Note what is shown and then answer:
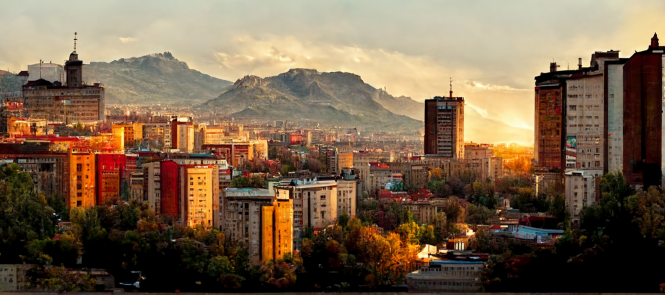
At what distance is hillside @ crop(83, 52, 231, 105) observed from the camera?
2269 cm

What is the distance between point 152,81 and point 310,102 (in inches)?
193

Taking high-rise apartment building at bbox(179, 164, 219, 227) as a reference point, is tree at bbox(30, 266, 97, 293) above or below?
below

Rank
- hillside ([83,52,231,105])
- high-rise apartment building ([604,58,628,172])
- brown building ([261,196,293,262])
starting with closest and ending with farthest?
brown building ([261,196,293,262]) < high-rise apartment building ([604,58,628,172]) < hillside ([83,52,231,105])

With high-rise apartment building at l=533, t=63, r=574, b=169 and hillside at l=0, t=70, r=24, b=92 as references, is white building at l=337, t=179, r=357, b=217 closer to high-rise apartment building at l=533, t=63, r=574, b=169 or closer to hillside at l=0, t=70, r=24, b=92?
high-rise apartment building at l=533, t=63, r=574, b=169

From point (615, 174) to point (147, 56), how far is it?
10252 millimetres

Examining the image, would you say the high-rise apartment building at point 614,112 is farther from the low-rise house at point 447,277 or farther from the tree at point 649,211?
the low-rise house at point 447,277

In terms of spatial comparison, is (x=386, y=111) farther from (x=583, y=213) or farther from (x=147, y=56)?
(x=583, y=213)

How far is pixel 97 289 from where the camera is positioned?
1212cm

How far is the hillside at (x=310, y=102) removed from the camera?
2514 centimetres

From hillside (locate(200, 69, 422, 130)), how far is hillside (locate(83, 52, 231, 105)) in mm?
639

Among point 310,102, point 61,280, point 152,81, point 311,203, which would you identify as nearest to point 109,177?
point 311,203

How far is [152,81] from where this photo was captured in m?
25.8

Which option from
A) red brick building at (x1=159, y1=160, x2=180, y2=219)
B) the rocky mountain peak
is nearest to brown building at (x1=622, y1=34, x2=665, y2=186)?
red brick building at (x1=159, y1=160, x2=180, y2=219)

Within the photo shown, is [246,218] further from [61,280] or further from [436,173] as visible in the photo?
[436,173]
